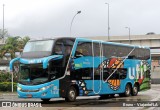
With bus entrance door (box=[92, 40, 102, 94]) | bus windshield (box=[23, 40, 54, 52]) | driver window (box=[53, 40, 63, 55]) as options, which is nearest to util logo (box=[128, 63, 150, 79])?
bus entrance door (box=[92, 40, 102, 94])

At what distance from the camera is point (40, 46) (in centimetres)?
2247

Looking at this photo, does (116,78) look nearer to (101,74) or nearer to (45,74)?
(101,74)

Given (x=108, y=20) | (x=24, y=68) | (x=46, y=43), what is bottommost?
(x=24, y=68)

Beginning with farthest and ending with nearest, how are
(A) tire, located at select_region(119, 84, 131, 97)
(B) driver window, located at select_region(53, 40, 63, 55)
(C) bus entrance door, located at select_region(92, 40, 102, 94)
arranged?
(A) tire, located at select_region(119, 84, 131, 97)
(C) bus entrance door, located at select_region(92, 40, 102, 94)
(B) driver window, located at select_region(53, 40, 63, 55)

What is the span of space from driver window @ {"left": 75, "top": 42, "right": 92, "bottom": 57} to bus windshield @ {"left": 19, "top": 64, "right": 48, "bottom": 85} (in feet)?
9.15

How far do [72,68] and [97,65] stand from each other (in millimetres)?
2992

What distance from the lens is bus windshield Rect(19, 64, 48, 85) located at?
21.5 metres

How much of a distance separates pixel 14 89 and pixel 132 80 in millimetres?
15928

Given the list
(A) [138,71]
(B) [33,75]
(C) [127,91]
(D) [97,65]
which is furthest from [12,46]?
(B) [33,75]

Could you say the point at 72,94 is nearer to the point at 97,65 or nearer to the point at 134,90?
the point at 97,65

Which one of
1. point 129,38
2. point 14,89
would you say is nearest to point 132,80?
point 14,89

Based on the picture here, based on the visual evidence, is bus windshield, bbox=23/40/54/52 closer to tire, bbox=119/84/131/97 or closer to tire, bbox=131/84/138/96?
tire, bbox=119/84/131/97

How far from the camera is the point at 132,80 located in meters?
30.3

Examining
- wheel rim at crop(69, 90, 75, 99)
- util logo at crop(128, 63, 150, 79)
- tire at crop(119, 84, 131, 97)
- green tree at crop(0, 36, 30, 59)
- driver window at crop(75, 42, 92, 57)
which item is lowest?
tire at crop(119, 84, 131, 97)
